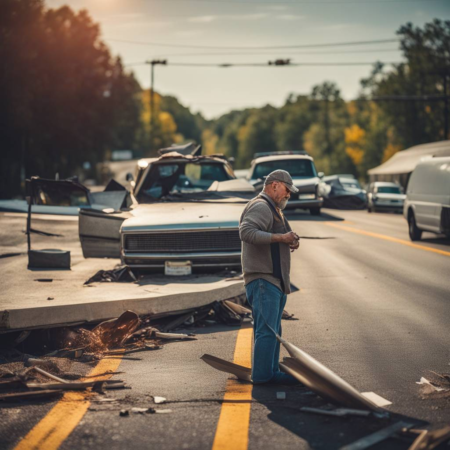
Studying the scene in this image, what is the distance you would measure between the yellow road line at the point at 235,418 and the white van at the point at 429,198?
1304cm

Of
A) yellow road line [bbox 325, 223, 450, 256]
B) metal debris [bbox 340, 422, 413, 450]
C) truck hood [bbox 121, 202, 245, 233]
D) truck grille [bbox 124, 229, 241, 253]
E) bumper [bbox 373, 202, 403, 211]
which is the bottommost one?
bumper [bbox 373, 202, 403, 211]

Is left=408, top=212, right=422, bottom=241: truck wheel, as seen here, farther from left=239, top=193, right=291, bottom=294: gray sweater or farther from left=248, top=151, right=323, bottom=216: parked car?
left=239, top=193, right=291, bottom=294: gray sweater

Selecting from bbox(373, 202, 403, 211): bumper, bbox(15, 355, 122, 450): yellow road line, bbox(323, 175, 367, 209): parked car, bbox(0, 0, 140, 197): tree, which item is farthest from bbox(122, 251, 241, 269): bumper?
bbox(0, 0, 140, 197): tree

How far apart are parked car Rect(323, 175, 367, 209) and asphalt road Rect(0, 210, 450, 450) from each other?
26.2 m

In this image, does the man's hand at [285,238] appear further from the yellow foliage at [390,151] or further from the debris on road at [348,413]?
the yellow foliage at [390,151]

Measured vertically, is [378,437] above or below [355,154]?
below

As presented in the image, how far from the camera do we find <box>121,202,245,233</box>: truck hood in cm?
1140

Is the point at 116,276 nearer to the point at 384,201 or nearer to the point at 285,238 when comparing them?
the point at 285,238

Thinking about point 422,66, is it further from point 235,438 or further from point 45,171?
point 235,438

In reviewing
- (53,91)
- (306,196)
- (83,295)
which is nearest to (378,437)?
(83,295)

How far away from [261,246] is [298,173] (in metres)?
23.1

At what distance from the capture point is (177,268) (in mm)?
11297

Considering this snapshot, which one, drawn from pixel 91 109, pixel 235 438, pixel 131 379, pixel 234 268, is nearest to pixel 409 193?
pixel 234 268

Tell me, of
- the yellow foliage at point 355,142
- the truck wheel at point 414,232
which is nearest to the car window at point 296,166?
the truck wheel at point 414,232
